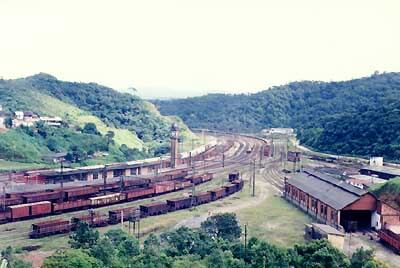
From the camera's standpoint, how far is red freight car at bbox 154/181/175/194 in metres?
48.8

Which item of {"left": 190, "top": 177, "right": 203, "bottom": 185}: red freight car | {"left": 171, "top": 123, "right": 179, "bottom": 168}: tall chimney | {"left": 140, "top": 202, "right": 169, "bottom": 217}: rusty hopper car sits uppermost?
{"left": 171, "top": 123, "right": 179, "bottom": 168}: tall chimney

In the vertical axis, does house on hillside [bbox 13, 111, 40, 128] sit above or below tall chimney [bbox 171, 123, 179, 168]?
above

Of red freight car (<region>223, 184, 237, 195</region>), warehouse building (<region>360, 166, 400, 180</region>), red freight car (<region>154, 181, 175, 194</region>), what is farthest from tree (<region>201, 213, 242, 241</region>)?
warehouse building (<region>360, 166, 400, 180</region>)

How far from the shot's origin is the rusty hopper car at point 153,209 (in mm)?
39719

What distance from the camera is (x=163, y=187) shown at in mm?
49656

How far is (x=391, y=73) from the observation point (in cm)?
13062

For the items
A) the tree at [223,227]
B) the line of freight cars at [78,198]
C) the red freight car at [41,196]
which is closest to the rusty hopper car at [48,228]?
the line of freight cars at [78,198]

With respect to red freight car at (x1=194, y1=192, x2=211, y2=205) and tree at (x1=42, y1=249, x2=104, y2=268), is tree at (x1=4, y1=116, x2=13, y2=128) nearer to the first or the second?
red freight car at (x1=194, y1=192, x2=211, y2=205)

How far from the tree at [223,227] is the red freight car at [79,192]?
53.4 ft

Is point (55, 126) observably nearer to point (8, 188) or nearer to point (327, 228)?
point (8, 188)

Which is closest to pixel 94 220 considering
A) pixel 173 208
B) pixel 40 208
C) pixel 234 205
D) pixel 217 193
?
pixel 40 208

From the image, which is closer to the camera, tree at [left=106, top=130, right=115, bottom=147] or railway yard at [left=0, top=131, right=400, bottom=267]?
railway yard at [left=0, top=131, right=400, bottom=267]

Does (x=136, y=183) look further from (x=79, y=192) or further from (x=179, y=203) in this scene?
(x=179, y=203)

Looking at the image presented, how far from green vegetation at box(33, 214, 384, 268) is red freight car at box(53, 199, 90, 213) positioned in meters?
11.1
